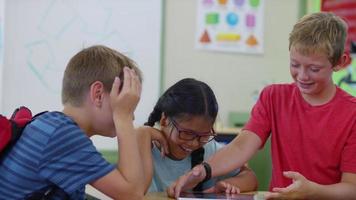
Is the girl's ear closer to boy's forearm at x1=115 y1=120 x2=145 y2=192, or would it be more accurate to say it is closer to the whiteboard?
boy's forearm at x1=115 y1=120 x2=145 y2=192

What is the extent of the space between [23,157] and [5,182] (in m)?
0.07

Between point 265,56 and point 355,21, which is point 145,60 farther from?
point 355,21

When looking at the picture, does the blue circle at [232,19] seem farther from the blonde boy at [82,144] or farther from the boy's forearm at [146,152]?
the blonde boy at [82,144]

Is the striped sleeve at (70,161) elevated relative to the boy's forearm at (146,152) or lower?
elevated

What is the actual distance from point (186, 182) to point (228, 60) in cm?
189

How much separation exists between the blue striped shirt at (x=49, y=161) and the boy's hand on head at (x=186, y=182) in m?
0.27

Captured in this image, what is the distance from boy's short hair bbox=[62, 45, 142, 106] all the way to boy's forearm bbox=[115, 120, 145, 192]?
11 cm

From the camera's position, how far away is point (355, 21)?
114 inches

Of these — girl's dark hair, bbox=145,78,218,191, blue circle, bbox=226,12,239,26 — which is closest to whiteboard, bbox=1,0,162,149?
blue circle, bbox=226,12,239,26

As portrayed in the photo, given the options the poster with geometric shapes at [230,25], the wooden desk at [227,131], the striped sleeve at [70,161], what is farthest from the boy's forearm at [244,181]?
the poster with geometric shapes at [230,25]

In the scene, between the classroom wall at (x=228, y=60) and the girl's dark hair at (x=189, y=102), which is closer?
the girl's dark hair at (x=189, y=102)

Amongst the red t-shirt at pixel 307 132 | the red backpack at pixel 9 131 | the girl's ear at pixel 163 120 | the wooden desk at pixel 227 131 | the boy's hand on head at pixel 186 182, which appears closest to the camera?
the red backpack at pixel 9 131

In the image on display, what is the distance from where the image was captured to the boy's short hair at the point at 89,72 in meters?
1.23

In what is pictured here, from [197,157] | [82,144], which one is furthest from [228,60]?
[82,144]
